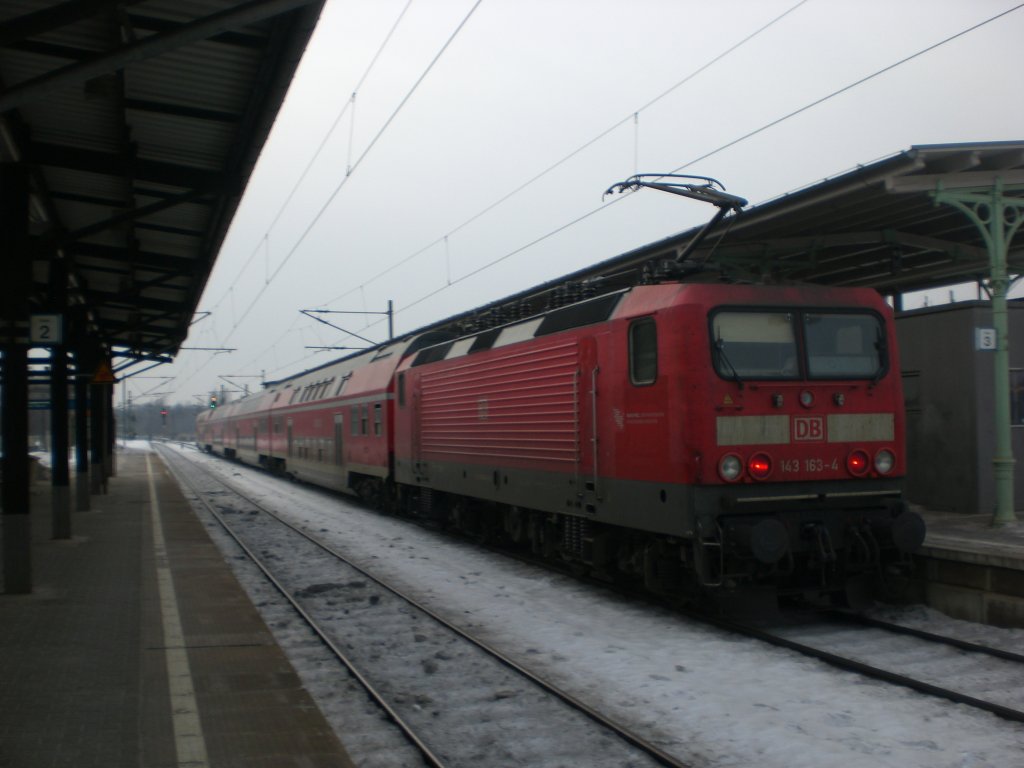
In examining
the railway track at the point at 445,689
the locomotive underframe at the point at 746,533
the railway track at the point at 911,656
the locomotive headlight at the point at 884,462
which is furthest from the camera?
the locomotive headlight at the point at 884,462

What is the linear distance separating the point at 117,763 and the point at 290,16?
533 cm

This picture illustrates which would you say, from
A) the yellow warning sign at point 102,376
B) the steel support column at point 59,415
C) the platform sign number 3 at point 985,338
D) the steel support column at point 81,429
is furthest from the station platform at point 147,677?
the platform sign number 3 at point 985,338

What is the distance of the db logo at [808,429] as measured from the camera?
28.0 feet

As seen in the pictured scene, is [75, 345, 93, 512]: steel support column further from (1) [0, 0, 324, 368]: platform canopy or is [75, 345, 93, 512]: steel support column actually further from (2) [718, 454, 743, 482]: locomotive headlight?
(2) [718, 454, 743, 482]: locomotive headlight

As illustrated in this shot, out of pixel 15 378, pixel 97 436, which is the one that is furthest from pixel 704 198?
pixel 97 436

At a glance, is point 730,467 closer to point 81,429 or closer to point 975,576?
point 975,576

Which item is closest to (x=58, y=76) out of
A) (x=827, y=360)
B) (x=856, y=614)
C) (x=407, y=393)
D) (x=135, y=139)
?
(x=135, y=139)

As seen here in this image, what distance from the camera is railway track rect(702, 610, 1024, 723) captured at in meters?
Answer: 6.53

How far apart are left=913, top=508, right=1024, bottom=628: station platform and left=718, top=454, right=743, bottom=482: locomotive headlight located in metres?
2.37

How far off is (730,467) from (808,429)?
905 millimetres

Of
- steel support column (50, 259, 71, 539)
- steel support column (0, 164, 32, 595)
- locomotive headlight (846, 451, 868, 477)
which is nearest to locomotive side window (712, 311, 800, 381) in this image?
locomotive headlight (846, 451, 868, 477)

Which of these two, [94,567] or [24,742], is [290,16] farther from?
[94,567]

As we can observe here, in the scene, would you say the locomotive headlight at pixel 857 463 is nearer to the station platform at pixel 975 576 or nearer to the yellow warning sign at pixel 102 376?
the station platform at pixel 975 576

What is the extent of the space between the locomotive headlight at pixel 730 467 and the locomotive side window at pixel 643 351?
1029 millimetres
